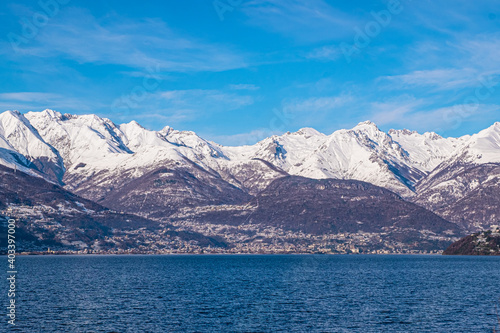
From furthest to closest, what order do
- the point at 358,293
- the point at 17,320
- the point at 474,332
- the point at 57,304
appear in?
the point at 358,293 < the point at 57,304 < the point at 17,320 < the point at 474,332

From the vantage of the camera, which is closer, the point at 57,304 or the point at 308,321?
the point at 308,321

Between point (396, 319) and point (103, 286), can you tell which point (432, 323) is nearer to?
point (396, 319)

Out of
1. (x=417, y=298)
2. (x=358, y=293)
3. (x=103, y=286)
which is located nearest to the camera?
(x=417, y=298)

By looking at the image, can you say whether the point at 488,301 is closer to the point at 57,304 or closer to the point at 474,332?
the point at 474,332

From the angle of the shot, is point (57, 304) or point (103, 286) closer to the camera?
point (57, 304)

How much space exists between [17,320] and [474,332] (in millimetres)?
86848

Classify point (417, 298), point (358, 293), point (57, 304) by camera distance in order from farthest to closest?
point (358, 293), point (417, 298), point (57, 304)

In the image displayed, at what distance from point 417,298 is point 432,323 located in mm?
41365

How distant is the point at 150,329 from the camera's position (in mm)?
111750

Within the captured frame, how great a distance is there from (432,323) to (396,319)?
779 centimetres

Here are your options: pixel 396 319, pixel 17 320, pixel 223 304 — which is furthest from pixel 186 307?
pixel 396 319

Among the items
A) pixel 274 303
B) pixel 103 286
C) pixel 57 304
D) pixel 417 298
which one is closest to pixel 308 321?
pixel 274 303

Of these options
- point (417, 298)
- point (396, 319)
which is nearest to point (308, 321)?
point (396, 319)

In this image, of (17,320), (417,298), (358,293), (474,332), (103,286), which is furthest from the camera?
(103,286)
